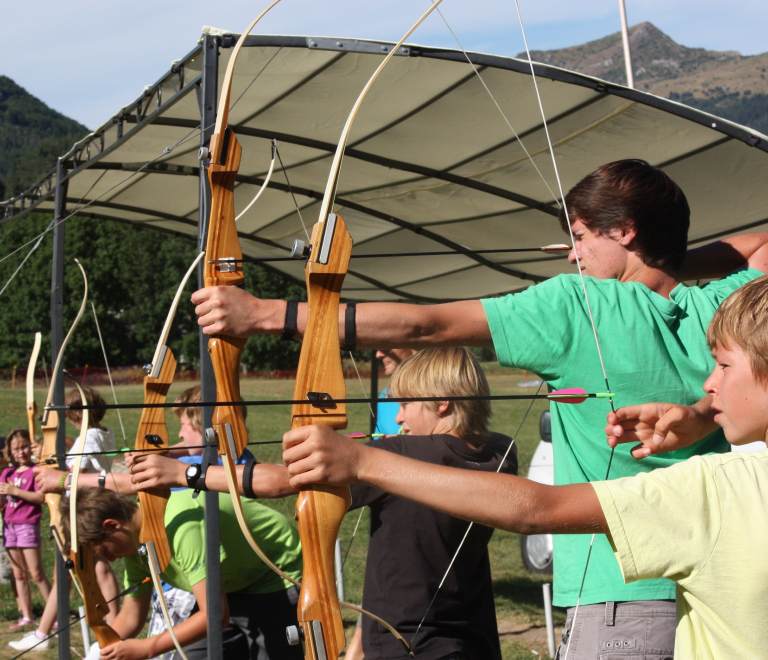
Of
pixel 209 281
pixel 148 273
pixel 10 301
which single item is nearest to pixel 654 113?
pixel 209 281

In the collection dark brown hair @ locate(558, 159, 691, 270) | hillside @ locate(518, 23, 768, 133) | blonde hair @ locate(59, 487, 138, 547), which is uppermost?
hillside @ locate(518, 23, 768, 133)

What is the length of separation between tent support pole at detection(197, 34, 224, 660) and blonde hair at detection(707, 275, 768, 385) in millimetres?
1467

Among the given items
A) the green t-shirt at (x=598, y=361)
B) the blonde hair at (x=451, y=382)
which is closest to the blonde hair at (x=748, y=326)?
the green t-shirt at (x=598, y=361)

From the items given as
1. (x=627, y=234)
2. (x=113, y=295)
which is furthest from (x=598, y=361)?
(x=113, y=295)

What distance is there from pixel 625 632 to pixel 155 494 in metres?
1.56

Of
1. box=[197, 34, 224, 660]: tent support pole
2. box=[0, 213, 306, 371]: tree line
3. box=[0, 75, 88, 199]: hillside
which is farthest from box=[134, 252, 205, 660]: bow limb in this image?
box=[0, 75, 88, 199]: hillside

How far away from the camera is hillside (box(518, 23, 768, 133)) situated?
143 metres

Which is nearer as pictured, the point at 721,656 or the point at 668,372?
the point at 721,656

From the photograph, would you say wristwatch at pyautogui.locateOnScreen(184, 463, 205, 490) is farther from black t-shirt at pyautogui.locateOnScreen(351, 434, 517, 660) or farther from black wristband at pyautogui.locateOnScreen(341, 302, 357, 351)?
black wristband at pyautogui.locateOnScreen(341, 302, 357, 351)

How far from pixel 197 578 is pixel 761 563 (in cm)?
191

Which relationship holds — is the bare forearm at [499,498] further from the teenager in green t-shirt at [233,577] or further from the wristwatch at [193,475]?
the teenager in green t-shirt at [233,577]

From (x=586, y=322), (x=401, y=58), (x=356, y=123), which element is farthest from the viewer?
(x=356, y=123)

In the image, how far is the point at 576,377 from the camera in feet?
4.41

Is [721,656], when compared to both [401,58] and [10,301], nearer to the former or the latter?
[401,58]
